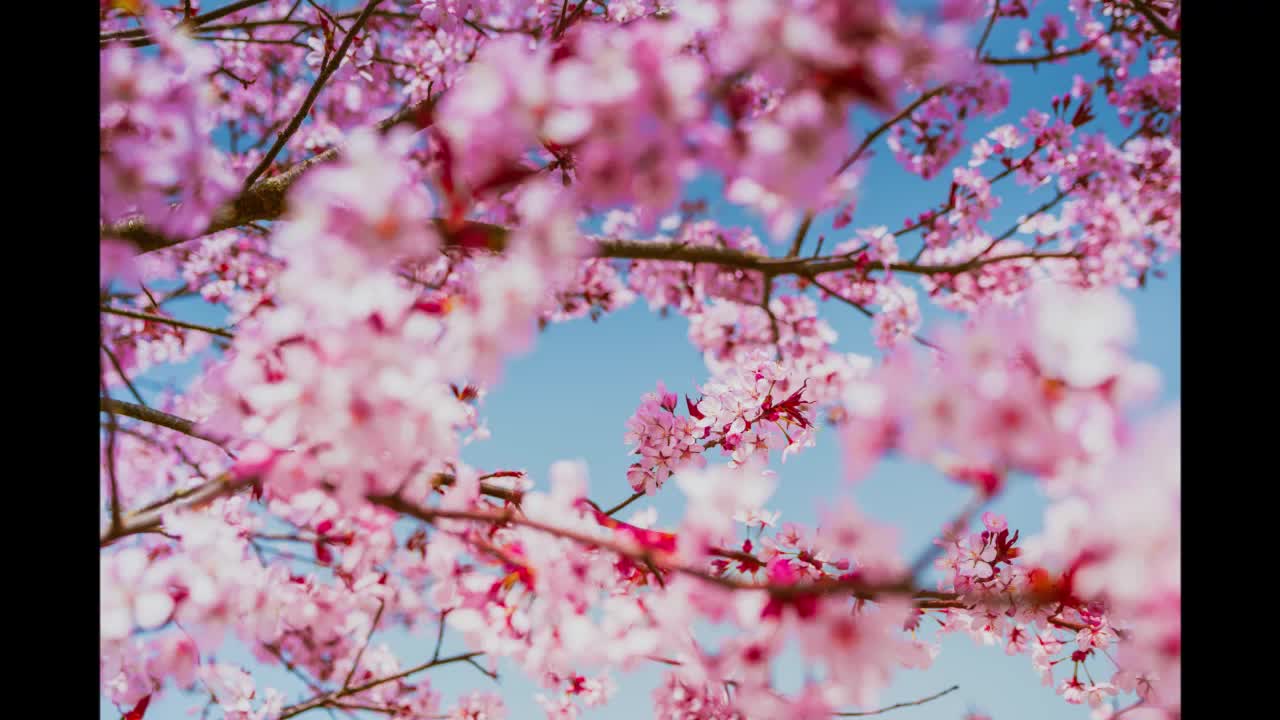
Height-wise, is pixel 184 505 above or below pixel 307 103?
below

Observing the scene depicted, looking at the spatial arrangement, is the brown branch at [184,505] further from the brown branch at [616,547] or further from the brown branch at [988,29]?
the brown branch at [988,29]

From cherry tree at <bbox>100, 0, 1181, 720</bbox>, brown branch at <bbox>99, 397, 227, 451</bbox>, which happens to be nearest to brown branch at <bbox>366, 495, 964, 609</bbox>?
cherry tree at <bbox>100, 0, 1181, 720</bbox>

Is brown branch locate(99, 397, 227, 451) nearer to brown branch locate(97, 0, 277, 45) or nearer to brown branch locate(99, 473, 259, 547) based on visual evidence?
brown branch locate(99, 473, 259, 547)

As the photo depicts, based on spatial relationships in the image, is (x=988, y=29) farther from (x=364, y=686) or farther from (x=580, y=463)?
(x=364, y=686)

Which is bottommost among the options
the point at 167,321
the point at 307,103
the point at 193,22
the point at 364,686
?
the point at 364,686

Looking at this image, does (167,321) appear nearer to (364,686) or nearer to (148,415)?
(148,415)

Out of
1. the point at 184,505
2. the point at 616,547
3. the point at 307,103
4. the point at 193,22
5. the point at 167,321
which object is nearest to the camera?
the point at 616,547

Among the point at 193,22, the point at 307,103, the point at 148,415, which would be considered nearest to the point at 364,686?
the point at 148,415

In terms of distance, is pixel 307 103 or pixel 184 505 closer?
pixel 184 505

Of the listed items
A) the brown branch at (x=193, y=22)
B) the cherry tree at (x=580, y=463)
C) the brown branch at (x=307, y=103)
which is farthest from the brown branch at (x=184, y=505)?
the brown branch at (x=193, y=22)

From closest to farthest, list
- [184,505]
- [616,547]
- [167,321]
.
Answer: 1. [616,547]
2. [184,505]
3. [167,321]
